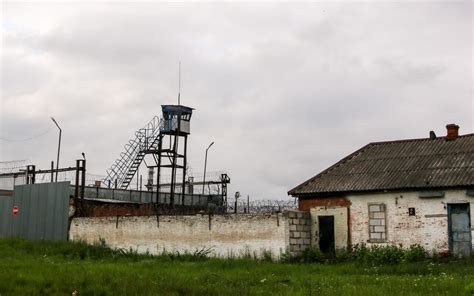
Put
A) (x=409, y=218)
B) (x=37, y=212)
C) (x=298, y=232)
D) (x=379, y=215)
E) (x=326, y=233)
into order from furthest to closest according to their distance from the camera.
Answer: (x=37, y=212)
(x=326, y=233)
(x=298, y=232)
(x=379, y=215)
(x=409, y=218)

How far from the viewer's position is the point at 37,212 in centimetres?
3156

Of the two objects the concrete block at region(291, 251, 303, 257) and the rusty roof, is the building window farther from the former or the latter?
the concrete block at region(291, 251, 303, 257)

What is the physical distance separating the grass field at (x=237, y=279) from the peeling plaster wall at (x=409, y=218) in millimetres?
1912

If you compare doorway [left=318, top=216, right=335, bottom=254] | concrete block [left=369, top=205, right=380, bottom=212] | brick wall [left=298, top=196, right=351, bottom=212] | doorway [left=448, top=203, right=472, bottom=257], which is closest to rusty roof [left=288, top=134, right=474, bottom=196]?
brick wall [left=298, top=196, right=351, bottom=212]

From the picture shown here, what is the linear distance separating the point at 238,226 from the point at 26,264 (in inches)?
325

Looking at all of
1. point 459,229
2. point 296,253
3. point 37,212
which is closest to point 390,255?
point 459,229

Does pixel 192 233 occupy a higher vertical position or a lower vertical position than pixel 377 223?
lower

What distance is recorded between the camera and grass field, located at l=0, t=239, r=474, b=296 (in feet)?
45.0

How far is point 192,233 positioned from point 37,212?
34.7 feet

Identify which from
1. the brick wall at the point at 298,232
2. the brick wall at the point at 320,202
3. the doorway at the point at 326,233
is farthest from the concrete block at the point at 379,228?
the brick wall at the point at 298,232

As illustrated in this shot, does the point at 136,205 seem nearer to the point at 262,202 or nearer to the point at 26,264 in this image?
the point at 262,202

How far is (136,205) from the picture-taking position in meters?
33.6

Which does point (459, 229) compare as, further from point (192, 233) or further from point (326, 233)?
point (192, 233)

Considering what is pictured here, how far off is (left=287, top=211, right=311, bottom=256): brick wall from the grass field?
225cm
